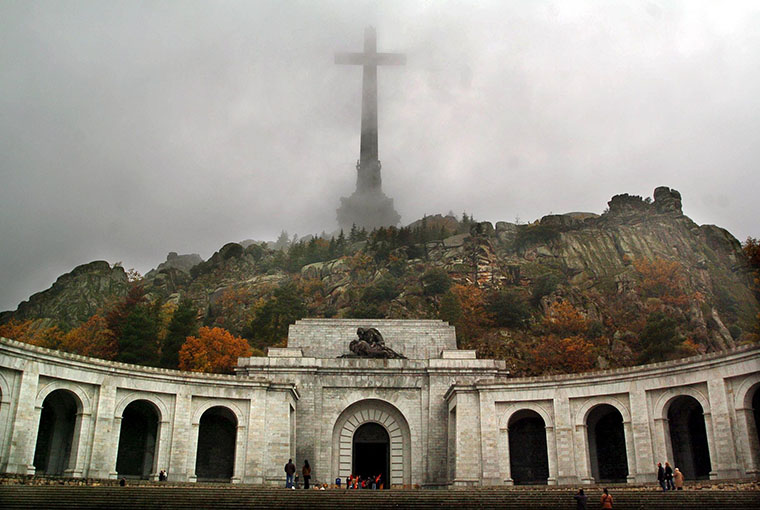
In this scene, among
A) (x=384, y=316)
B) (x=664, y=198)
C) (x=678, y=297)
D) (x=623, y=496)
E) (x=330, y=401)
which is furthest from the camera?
(x=664, y=198)

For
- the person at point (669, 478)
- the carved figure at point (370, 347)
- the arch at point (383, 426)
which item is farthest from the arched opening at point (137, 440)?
the person at point (669, 478)

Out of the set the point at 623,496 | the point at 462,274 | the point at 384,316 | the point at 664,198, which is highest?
the point at 664,198

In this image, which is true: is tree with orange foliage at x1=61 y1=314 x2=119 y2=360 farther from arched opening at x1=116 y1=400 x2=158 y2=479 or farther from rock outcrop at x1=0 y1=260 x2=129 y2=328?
arched opening at x1=116 y1=400 x2=158 y2=479

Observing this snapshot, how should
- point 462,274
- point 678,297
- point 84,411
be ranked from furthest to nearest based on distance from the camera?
point 462,274, point 678,297, point 84,411

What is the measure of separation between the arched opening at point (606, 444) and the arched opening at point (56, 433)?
24496 mm

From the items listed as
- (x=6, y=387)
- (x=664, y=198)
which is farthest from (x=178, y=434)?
(x=664, y=198)

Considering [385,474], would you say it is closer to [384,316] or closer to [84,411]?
[84,411]

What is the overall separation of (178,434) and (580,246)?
76180 millimetres

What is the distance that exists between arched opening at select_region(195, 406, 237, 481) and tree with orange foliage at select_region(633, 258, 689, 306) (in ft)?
177

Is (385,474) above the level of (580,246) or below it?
below

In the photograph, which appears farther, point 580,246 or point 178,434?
point 580,246

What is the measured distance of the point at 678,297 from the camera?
74.2 m

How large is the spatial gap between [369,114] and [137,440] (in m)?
89.9

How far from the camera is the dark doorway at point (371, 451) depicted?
3822 cm
